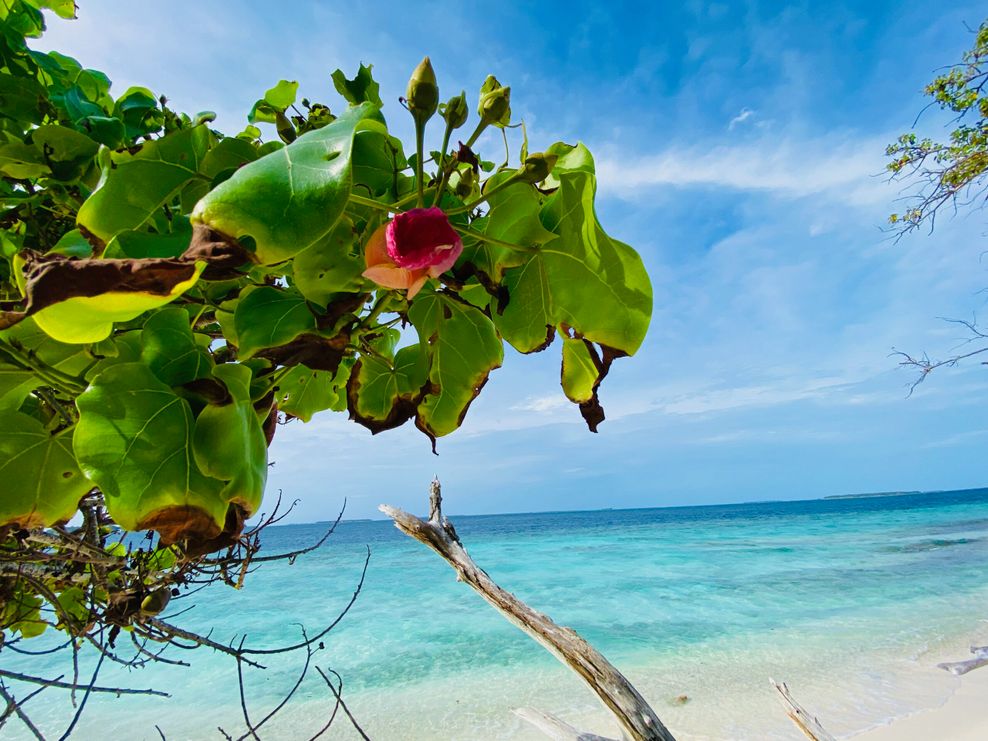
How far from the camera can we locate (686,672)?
23.0 feet

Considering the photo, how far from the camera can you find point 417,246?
0.87 ft

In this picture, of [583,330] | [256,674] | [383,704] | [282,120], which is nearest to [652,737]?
[583,330]

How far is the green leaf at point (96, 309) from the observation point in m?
0.19

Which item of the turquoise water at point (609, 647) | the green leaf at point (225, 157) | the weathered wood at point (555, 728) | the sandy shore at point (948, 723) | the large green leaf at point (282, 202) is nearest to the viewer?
the large green leaf at point (282, 202)

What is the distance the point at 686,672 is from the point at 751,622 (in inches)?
103

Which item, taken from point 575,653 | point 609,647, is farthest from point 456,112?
point 609,647

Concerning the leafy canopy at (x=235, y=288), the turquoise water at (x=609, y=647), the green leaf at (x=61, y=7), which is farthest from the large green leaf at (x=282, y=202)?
the turquoise water at (x=609, y=647)

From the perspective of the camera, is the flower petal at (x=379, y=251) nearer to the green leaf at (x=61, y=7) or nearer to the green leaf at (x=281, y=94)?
Answer: the green leaf at (x=281, y=94)

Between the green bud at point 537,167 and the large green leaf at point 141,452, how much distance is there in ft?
0.67

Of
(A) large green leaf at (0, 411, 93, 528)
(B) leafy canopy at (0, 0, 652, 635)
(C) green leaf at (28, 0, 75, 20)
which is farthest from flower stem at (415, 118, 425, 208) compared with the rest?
(C) green leaf at (28, 0, 75, 20)

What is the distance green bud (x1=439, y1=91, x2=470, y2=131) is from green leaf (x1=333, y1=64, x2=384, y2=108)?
75mm

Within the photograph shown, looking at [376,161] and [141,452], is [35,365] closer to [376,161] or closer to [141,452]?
[141,452]

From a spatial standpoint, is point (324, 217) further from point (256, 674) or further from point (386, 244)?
point (256, 674)

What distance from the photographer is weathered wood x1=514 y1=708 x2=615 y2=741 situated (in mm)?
1674
